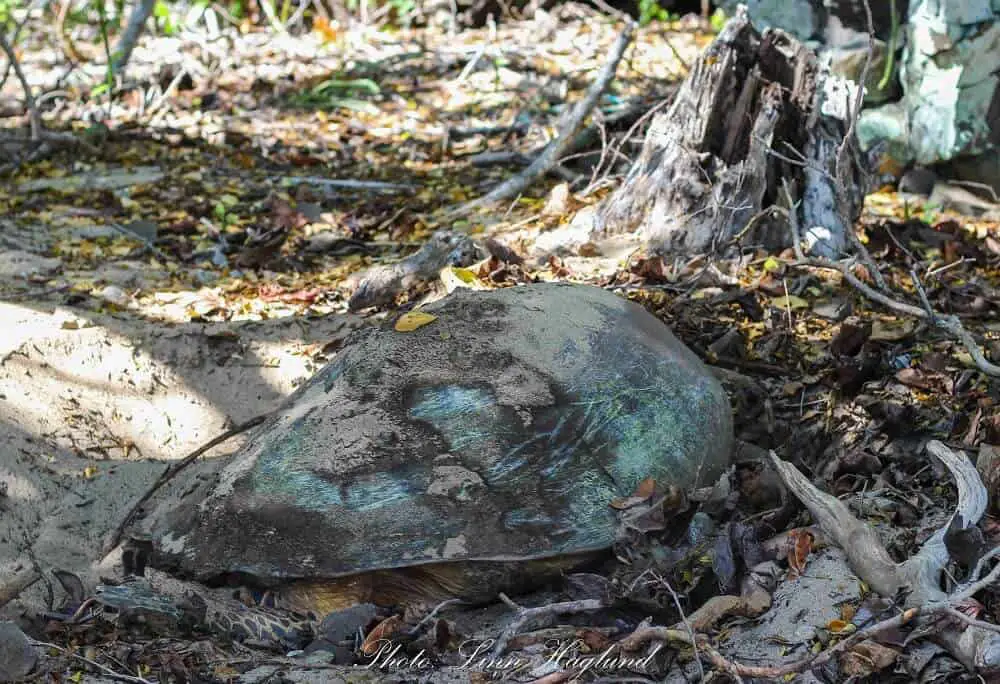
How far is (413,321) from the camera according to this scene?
10.8 feet

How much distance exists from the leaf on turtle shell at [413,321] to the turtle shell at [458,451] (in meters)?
0.02

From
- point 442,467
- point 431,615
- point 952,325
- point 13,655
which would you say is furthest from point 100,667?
point 952,325

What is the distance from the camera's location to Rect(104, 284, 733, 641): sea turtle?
9.37ft

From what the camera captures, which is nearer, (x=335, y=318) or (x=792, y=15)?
(x=335, y=318)

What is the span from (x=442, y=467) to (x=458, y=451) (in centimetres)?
7

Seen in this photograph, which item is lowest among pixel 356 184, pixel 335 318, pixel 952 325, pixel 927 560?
pixel 356 184

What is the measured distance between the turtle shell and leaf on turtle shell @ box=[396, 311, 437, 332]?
24 mm

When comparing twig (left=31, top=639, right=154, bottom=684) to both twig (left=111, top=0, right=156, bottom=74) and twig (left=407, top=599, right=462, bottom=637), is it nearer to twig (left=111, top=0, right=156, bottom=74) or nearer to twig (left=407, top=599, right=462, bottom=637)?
twig (left=407, top=599, right=462, bottom=637)

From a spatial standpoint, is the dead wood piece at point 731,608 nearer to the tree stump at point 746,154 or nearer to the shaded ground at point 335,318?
the shaded ground at point 335,318

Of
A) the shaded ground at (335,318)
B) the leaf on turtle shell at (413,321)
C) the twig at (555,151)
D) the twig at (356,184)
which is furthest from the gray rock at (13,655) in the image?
the twig at (356,184)

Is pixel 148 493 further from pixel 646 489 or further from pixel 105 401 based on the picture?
pixel 646 489

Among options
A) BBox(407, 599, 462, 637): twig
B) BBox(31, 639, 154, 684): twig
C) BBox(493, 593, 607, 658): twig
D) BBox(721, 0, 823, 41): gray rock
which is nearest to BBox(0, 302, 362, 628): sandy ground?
BBox(31, 639, 154, 684): twig

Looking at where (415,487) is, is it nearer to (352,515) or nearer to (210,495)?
(352,515)

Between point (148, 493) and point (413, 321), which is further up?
point (413, 321)
